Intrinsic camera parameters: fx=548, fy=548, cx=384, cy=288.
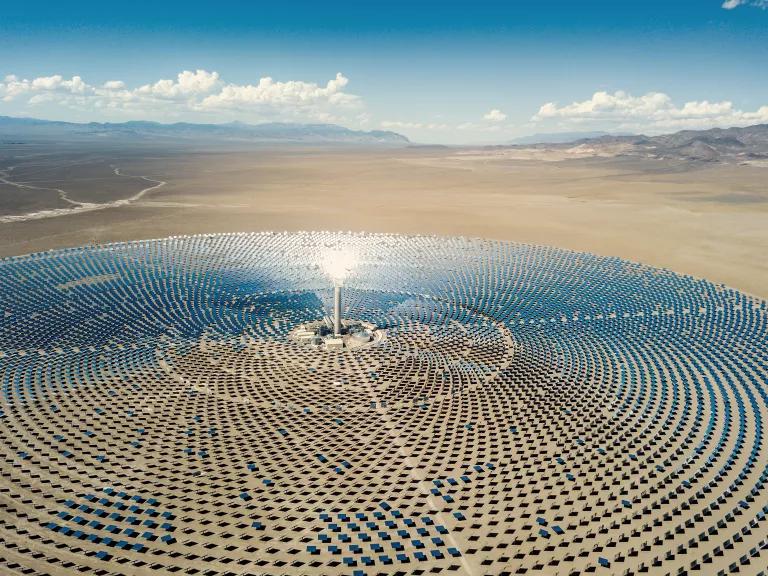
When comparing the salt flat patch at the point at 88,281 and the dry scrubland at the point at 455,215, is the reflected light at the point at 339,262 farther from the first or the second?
the dry scrubland at the point at 455,215

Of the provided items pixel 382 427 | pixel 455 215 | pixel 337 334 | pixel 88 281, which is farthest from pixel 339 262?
pixel 455 215

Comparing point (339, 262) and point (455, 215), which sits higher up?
point (455, 215)

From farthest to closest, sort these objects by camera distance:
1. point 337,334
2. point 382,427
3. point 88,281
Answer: point 88,281, point 337,334, point 382,427

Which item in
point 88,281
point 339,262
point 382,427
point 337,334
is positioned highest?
point 339,262

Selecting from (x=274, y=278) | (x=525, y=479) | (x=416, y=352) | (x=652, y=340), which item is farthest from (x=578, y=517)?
(x=274, y=278)

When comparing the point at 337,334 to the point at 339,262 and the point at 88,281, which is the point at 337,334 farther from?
the point at 88,281

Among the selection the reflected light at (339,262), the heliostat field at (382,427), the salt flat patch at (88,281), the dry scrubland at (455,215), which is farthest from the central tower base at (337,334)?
the dry scrubland at (455,215)
